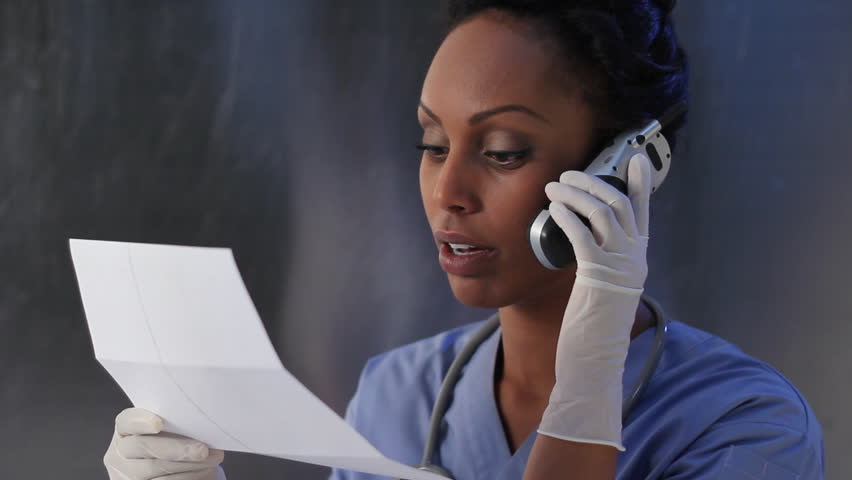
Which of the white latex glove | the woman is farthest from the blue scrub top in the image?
the white latex glove

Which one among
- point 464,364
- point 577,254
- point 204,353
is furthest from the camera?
point 464,364

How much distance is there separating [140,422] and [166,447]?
0.11ft

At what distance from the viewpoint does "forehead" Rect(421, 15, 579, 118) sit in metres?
0.84

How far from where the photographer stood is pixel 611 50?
0.84 meters

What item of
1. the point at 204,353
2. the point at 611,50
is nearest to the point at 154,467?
the point at 204,353

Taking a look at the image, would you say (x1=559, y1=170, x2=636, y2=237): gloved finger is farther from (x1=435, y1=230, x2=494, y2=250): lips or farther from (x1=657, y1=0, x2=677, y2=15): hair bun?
(x1=657, y1=0, x2=677, y2=15): hair bun

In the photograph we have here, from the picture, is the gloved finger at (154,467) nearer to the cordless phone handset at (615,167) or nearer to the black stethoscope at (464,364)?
the black stethoscope at (464,364)

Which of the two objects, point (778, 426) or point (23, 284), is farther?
point (23, 284)

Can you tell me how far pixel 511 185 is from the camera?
33.6 inches

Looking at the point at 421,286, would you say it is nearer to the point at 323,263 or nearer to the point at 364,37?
the point at 323,263

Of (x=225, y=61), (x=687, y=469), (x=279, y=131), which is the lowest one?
(x=687, y=469)

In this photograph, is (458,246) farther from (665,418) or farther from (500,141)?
(665,418)

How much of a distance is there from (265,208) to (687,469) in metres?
0.83

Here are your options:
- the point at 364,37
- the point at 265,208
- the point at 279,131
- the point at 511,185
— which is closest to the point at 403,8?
the point at 364,37
